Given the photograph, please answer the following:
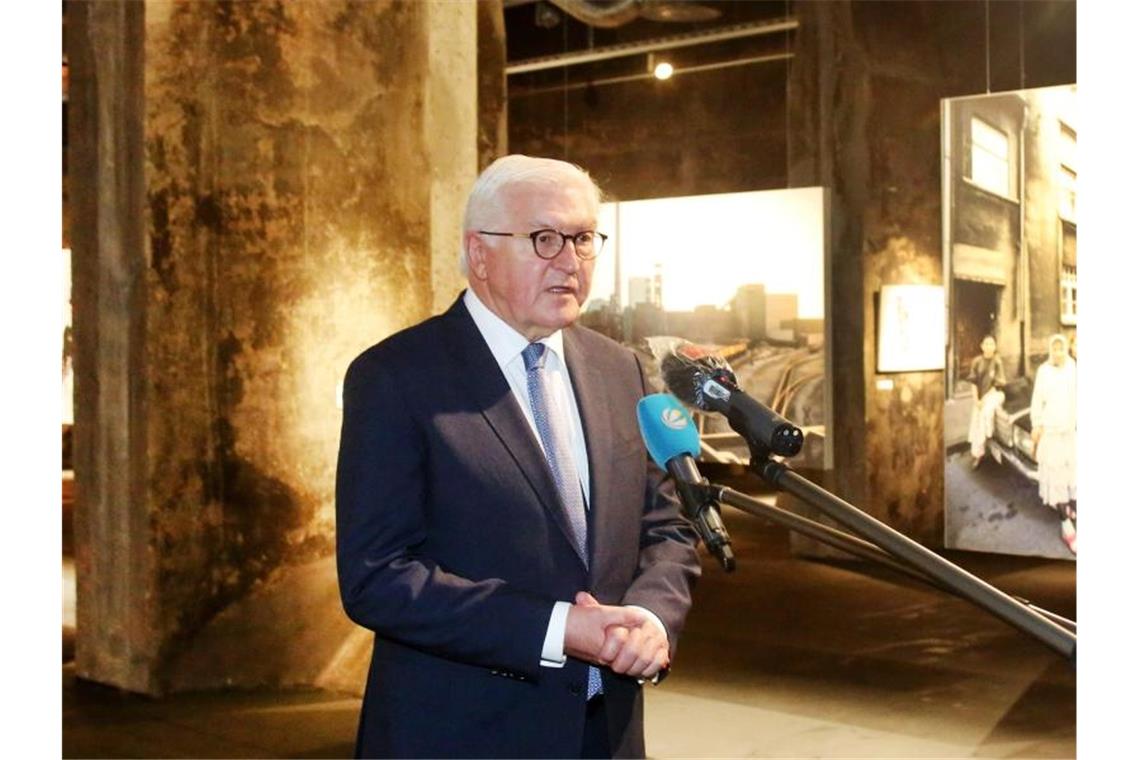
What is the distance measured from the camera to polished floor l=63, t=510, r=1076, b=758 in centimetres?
490

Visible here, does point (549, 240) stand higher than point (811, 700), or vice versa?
point (549, 240)

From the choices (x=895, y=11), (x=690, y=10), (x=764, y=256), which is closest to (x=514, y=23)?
(x=690, y=10)

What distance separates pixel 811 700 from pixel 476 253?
147 inches

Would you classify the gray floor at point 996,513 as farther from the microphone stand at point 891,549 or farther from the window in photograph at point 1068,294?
the microphone stand at point 891,549

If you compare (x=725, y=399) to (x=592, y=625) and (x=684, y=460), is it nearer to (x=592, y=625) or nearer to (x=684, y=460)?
(x=684, y=460)

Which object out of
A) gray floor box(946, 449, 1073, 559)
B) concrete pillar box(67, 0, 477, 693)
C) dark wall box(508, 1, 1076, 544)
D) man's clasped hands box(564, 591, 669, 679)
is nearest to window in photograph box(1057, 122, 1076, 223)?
gray floor box(946, 449, 1073, 559)

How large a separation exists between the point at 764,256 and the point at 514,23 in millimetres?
8038

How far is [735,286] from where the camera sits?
7465 millimetres

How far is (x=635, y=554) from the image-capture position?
7.58 feet

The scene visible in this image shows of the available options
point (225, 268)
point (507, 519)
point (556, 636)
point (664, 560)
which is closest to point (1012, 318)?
point (225, 268)

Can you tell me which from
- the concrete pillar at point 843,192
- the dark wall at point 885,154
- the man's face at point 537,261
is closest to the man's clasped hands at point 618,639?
the man's face at point 537,261

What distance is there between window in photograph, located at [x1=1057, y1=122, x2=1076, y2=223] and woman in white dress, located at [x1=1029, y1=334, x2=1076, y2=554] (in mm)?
526

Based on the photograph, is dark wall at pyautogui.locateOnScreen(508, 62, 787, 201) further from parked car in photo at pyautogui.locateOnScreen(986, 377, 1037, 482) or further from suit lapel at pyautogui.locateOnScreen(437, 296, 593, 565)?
suit lapel at pyautogui.locateOnScreen(437, 296, 593, 565)
